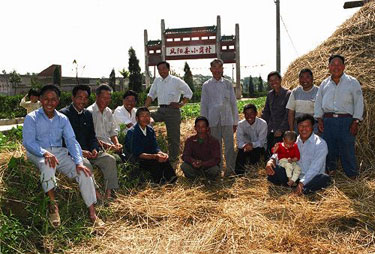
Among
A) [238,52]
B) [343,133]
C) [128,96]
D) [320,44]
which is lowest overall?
[343,133]

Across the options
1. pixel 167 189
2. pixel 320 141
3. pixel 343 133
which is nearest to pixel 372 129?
pixel 343 133

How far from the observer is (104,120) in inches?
195

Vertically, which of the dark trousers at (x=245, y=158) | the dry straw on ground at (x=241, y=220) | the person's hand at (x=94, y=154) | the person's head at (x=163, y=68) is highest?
the person's head at (x=163, y=68)

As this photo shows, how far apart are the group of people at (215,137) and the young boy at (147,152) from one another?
1 centimetres

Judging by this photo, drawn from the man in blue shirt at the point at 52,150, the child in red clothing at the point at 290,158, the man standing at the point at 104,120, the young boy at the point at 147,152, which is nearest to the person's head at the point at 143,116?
the young boy at the point at 147,152

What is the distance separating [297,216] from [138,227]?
1.52 metres

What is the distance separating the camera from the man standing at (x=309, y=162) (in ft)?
13.9

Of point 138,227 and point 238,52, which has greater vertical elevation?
point 238,52

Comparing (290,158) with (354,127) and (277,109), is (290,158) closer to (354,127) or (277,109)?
(354,127)

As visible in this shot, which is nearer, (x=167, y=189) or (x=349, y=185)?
(x=349, y=185)

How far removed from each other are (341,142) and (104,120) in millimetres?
2939

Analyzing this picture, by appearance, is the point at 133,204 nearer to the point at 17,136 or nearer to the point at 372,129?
the point at 17,136

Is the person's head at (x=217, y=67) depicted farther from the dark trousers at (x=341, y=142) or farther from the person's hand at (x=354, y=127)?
the person's hand at (x=354, y=127)

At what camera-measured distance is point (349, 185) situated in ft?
14.3
